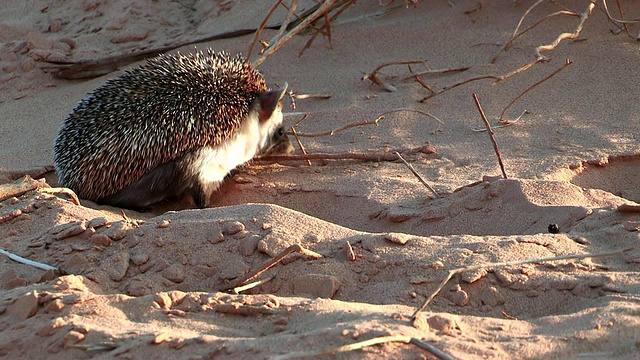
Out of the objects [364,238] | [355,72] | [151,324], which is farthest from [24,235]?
[355,72]

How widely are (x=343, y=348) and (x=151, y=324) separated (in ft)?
3.01

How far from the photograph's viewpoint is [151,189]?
6.05m

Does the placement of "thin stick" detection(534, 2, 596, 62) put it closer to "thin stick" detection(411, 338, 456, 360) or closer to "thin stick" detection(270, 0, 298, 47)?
"thin stick" detection(270, 0, 298, 47)

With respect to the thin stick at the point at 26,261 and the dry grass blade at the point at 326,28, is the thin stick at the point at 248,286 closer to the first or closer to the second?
the thin stick at the point at 26,261

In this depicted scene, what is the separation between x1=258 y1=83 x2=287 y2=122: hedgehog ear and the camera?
6.59 metres

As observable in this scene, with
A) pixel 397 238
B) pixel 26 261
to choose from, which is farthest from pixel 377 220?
pixel 26 261

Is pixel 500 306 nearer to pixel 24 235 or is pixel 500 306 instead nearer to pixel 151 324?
pixel 151 324

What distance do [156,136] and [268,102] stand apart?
3.68ft

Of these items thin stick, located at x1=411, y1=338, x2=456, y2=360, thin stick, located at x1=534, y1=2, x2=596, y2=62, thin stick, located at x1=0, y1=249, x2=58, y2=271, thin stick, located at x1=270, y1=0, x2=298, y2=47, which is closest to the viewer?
thin stick, located at x1=411, y1=338, x2=456, y2=360

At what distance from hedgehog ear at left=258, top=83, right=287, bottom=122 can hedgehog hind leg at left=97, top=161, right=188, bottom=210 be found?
0.97m

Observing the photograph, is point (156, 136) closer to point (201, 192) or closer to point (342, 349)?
point (201, 192)

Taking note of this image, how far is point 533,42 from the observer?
8.09 m

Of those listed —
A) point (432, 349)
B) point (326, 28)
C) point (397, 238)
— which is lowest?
point (326, 28)

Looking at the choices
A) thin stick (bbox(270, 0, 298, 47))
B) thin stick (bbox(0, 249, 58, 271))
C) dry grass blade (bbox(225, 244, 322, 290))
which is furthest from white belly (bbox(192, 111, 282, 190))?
dry grass blade (bbox(225, 244, 322, 290))
